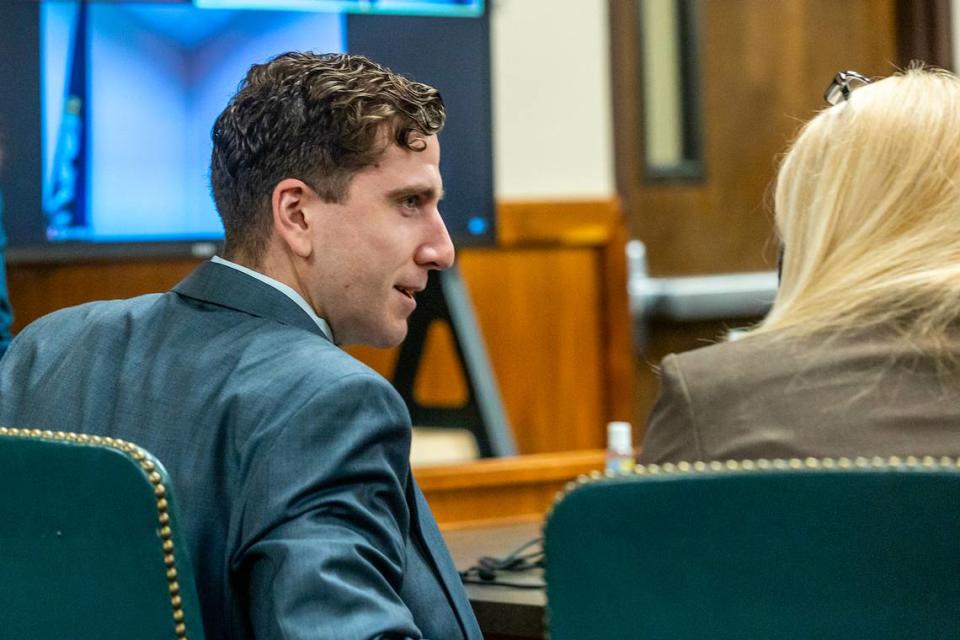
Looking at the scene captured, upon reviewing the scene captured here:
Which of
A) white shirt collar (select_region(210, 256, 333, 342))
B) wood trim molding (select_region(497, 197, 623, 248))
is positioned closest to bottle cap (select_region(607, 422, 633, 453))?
white shirt collar (select_region(210, 256, 333, 342))

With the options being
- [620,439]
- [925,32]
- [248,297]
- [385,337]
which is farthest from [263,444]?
[925,32]

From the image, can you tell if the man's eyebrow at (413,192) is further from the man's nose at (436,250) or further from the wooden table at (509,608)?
the wooden table at (509,608)

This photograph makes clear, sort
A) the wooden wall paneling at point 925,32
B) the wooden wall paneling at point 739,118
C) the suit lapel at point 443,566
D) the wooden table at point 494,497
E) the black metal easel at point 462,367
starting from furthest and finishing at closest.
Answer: the wooden wall paneling at point 925,32
the wooden wall paneling at point 739,118
the black metal easel at point 462,367
the wooden table at point 494,497
the suit lapel at point 443,566

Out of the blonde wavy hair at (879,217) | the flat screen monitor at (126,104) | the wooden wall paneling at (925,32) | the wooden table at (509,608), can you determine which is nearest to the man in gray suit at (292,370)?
the wooden table at (509,608)

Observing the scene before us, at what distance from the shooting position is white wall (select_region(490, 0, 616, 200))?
11.3ft

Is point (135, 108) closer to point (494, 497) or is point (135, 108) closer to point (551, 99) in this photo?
point (494, 497)

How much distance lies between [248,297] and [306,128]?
18 cm

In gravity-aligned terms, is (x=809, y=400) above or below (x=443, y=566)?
above

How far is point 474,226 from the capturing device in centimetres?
282

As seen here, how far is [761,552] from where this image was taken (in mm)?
912

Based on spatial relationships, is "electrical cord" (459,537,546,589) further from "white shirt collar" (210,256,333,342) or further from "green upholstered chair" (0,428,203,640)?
"green upholstered chair" (0,428,203,640)

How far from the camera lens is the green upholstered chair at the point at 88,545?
1086 millimetres

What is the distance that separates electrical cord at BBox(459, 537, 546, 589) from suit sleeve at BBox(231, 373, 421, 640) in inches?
16.7

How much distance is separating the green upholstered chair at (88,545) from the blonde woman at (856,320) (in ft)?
1.35
